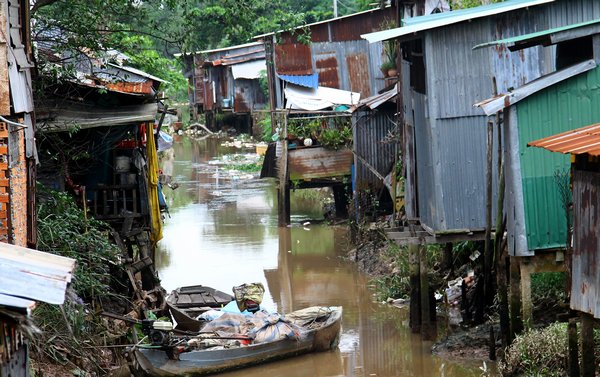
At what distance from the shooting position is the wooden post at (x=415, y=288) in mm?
14950

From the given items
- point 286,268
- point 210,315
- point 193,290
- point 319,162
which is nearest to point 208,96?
point 319,162

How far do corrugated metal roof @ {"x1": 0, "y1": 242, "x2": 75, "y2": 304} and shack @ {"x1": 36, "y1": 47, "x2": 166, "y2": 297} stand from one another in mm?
6009

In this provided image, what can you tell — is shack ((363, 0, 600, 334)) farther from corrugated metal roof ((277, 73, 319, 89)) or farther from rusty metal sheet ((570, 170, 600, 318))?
corrugated metal roof ((277, 73, 319, 89))

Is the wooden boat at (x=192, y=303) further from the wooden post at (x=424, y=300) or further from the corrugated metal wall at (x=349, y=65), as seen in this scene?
the corrugated metal wall at (x=349, y=65)

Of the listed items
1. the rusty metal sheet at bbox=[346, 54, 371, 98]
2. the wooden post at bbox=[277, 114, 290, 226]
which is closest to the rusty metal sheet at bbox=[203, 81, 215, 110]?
the rusty metal sheet at bbox=[346, 54, 371, 98]

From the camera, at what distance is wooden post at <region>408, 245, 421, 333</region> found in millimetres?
14950

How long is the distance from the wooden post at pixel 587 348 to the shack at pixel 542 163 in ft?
6.45

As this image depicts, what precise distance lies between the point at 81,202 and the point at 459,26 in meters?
5.97

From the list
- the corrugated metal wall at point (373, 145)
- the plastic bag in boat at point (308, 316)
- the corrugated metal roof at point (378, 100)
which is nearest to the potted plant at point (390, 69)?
the corrugated metal roof at point (378, 100)

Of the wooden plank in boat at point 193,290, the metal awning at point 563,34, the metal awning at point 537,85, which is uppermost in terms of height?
the metal awning at point 563,34

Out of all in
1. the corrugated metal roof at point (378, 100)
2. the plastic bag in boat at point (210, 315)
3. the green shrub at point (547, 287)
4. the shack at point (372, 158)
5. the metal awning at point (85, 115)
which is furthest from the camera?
the shack at point (372, 158)

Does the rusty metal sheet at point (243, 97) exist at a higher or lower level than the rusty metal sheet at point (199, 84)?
lower

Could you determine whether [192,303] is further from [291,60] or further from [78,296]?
[291,60]

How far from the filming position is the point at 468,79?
45.2 feet
